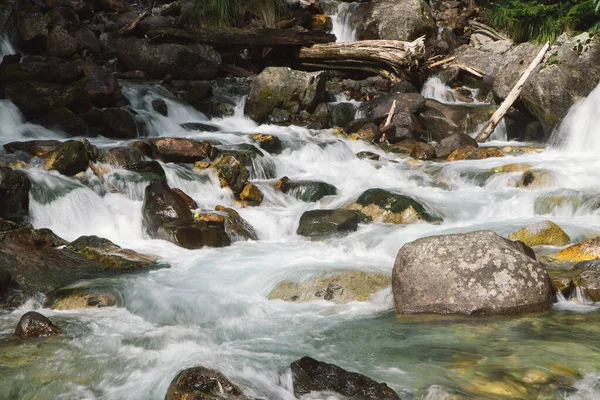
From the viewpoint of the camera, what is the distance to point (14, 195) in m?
8.32

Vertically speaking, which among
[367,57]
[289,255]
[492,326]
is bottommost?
[289,255]

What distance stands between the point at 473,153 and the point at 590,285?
7743 millimetres

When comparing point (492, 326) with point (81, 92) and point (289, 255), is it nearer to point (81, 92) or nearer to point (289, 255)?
point (289, 255)

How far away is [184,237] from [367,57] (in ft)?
36.6

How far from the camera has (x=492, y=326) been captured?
16.9 ft

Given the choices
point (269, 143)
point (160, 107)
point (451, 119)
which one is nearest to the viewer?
point (269, 143)

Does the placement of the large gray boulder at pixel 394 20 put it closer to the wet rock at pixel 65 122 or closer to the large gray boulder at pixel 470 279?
the wet rock at pixel 65 122

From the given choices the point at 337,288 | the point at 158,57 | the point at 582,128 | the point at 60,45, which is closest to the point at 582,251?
the point at 337,288

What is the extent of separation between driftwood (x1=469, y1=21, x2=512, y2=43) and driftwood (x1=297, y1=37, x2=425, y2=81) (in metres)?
5.38

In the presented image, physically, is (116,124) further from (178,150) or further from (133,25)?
(133,25)

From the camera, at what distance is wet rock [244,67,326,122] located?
15133 millimetres

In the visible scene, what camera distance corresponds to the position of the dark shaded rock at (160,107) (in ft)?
45.6

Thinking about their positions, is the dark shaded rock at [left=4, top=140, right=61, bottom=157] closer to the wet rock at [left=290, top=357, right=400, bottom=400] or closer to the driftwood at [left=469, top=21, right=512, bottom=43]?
the wet rock at [left=290, top=357, right=400, bottom=400]

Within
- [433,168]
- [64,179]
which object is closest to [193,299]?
[64,179]
